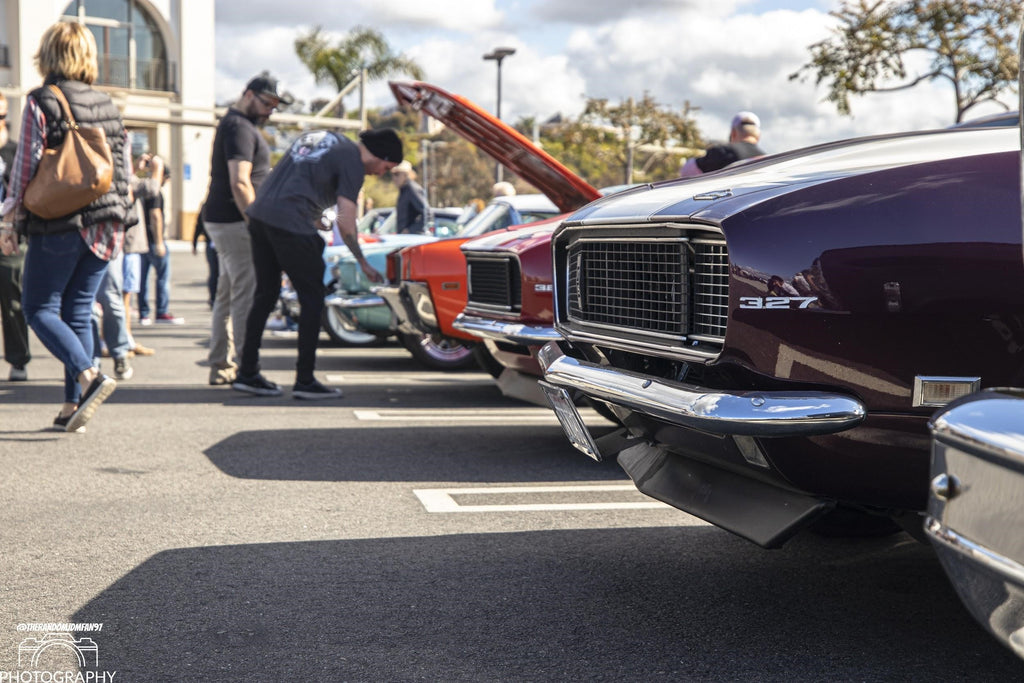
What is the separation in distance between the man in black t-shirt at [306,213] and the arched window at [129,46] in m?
43.2

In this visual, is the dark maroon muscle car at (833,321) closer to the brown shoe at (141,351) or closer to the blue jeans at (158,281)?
the brown shoe at (141,351)

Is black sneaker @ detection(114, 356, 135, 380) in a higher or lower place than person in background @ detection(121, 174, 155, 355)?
lower

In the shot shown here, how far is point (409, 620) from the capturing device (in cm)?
316

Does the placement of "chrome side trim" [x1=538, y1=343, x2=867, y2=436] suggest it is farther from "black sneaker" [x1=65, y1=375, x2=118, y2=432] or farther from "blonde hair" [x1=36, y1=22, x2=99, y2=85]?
"blonde hair" [x1=36, y1=22, x2=99, y2=85]

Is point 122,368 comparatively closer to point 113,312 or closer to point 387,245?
point 113,312

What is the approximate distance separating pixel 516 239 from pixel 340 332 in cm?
546

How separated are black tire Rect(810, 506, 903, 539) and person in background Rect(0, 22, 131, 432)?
137 inches

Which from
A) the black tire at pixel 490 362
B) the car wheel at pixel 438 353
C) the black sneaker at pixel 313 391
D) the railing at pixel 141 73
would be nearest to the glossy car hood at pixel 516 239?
the black tire at pixel 490 362

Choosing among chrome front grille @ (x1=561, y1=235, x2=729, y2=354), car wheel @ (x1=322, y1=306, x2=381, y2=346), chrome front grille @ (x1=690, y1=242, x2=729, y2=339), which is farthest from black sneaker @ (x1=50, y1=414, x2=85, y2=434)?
car wheel @ (x1=322, y1=306, x2=381, y2=346)

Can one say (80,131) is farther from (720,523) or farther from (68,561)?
(720,523)

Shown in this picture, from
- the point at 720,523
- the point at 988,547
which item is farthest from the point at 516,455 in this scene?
the point at 988,547

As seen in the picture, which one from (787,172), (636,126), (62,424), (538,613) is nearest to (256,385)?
(62,424)

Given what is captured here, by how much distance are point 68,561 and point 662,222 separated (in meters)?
2.15

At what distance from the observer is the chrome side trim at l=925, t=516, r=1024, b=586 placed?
6.15ft
